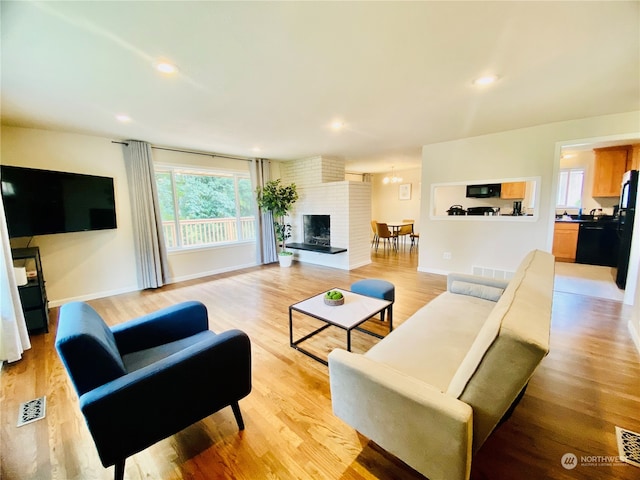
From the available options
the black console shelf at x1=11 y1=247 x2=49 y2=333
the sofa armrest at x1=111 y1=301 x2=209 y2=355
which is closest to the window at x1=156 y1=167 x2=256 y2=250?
the black console shelf at x1=11 y1=247 x2=49 y2=333

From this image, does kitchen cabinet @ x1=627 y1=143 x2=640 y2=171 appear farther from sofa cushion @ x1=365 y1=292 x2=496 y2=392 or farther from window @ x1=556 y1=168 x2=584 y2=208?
sofa cushion @ x1=365 y1=292 x2=496 y2=392

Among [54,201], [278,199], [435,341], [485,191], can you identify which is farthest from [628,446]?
[54,201]

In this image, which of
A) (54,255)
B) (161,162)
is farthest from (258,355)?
(161,162)

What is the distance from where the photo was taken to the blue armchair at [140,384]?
3.64ft

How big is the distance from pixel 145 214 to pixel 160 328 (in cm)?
319

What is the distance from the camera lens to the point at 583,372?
80.2 inches

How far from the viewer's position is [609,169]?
17.1ft

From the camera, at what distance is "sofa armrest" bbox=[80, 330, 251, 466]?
1111mm

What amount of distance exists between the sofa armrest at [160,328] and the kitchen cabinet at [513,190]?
6404 millimetres

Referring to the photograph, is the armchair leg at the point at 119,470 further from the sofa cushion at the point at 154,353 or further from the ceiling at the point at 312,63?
the ceiling at the point at 312,63

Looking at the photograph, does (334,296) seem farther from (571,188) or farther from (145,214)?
(571,188)

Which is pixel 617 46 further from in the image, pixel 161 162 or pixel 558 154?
pixel 161 162

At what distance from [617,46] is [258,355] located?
3634mm

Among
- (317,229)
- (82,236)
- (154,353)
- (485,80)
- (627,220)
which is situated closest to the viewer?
(154,353)
